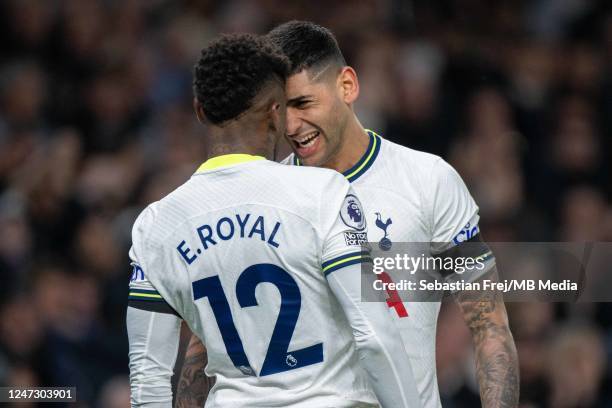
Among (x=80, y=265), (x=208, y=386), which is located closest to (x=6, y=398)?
(x=80, y=265)

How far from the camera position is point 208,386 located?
327 cm

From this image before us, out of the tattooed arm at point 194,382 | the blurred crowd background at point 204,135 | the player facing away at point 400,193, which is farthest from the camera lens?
the blurred crowd background at point 204,135

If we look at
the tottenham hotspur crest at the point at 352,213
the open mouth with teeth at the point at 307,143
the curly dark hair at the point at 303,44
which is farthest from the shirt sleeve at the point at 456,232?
the tottenham hotspur crest at the point at 352,213

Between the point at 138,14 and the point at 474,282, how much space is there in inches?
211

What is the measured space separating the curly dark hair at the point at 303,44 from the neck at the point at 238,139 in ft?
2.41

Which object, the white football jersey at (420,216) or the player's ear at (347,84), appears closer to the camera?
the white football jersey at (420,216)

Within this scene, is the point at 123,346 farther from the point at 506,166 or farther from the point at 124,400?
the point at 506,166

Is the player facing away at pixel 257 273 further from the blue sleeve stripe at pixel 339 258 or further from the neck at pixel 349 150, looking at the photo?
the neck at pixel 349 150

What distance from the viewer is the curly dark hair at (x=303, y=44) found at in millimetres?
3549

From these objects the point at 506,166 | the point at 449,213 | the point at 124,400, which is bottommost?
the point at 124,400

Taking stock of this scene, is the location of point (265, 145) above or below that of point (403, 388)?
above

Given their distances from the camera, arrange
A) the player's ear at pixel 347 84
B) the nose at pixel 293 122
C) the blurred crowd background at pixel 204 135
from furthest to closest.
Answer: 1. the blurred crowd background at pixel 204 135
2. the player's ear at pixel 347 84
3. the nose at pixel 293 122

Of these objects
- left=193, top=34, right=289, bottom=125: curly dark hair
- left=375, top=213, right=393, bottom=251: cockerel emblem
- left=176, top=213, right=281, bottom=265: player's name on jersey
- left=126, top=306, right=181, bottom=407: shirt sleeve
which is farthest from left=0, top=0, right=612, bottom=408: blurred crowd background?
left=193, top=34, right=289, bottom=125: curly dark hair

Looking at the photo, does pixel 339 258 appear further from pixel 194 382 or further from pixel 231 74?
pixel 194 382
